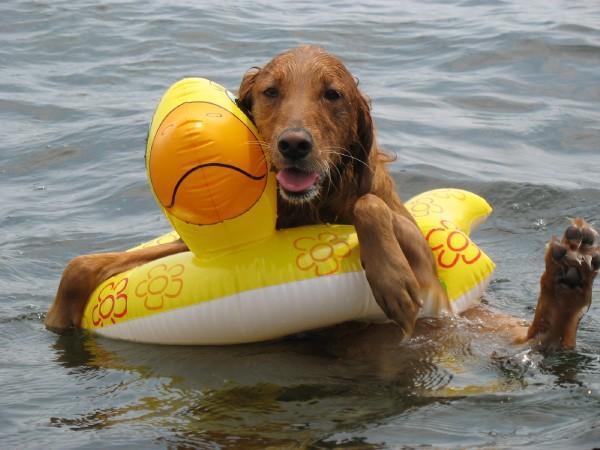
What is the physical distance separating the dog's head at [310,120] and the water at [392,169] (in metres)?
0.88

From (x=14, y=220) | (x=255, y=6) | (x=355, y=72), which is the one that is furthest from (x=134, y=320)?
(x=255, y=6)

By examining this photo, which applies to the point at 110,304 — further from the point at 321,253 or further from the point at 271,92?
the point at 271,92

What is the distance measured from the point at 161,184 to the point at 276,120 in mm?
614

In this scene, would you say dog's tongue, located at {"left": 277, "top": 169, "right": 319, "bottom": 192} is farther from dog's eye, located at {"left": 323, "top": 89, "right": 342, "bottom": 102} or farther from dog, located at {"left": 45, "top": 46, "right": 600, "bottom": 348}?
dog's eye, located at {"left": 323, "top": 89, "right": 342, "bottom": 102}

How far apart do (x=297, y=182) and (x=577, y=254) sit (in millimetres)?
1298

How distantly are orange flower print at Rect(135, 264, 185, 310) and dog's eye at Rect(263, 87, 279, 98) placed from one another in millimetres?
949

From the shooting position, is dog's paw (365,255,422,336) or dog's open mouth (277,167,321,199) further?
dog's open mouth (277,167,321,199)

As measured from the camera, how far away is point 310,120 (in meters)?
5.65

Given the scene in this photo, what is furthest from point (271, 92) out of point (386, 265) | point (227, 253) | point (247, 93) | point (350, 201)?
point (386, 265)

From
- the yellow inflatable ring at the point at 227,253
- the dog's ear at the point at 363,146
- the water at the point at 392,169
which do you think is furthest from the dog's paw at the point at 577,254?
the dog's ear at the point at 363,146

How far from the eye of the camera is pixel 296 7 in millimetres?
16891

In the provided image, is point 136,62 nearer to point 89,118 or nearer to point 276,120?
point 89,118

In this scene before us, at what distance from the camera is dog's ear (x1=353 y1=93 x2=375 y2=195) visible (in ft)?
19.8

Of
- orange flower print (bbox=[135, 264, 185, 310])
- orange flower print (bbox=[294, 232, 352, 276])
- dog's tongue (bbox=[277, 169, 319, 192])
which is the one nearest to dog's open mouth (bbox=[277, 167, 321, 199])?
dog's tongue (bbox=[277, 169, 319, 192])
